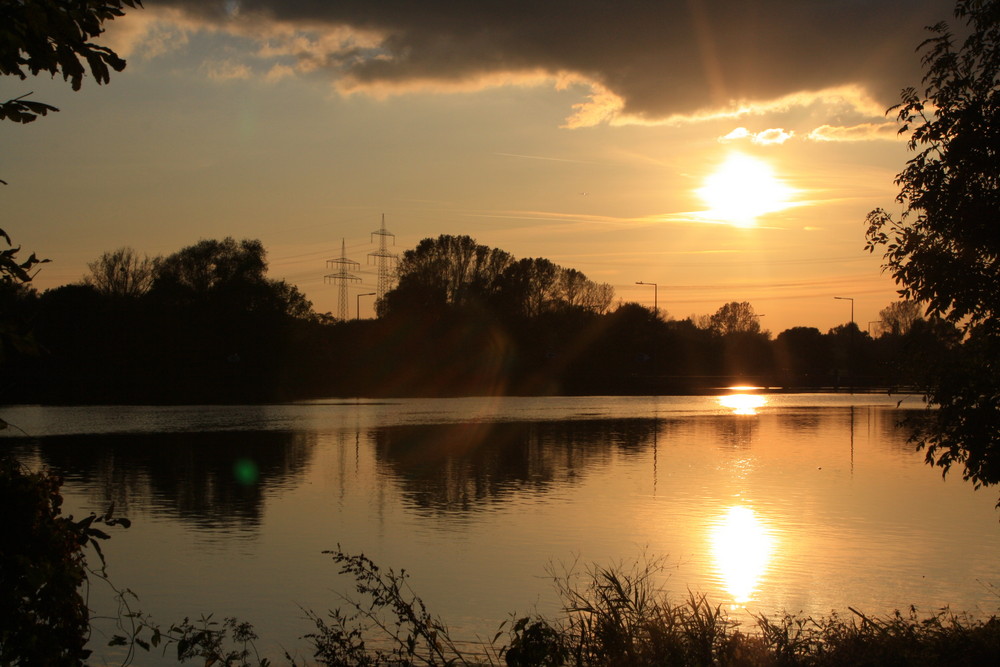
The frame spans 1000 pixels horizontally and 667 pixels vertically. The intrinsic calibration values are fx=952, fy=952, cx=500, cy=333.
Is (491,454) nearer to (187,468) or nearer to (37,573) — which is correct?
(187,468)

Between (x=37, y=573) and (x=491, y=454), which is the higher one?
(x=37, y=573)

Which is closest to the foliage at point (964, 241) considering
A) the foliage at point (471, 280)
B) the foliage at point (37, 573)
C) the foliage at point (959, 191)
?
the foliage at point (959, 191)

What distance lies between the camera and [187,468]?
91.6 feet

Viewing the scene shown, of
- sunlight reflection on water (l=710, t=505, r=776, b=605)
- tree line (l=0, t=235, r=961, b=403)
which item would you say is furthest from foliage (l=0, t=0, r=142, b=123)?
tree line (l=0, t=235, r=961, b=403)

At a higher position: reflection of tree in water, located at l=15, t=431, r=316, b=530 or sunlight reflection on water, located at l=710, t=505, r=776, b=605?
reflection of tree in water, located at l=15, t=431, r=316, b=530

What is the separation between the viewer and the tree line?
92688 mm

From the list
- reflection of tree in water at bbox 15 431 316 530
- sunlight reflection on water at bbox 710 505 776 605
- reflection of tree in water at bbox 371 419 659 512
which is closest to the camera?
sunlight reflection on water at bbox 710 505 776 605

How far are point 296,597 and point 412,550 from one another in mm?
3200

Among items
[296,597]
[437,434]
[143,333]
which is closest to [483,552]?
[296,597]

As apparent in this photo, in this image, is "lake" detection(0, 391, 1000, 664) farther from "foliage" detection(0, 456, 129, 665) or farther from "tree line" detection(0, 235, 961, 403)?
"tree line" detection(0, 235, 961, 403)

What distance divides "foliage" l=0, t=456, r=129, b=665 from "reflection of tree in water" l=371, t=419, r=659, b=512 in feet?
48.6

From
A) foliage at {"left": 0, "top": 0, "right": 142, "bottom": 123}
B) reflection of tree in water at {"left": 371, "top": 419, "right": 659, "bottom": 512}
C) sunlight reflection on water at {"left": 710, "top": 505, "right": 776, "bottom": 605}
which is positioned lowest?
sunlight reflection on water at {"left": 710, "top": 505, "right": 776, "bottom": 605}

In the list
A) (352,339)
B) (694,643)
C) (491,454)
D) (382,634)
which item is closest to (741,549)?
(382,634)

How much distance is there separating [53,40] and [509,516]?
1523 centimetres
